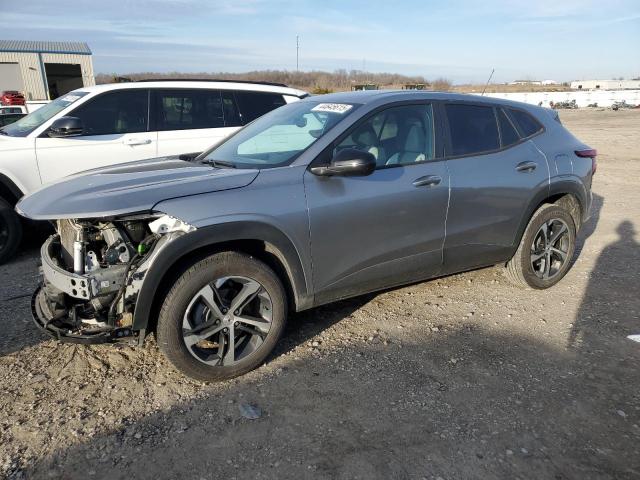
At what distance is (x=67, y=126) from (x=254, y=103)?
2.49m

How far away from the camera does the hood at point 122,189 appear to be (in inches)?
109

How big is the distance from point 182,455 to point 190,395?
529 mm

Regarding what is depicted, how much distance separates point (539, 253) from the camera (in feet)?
15.2

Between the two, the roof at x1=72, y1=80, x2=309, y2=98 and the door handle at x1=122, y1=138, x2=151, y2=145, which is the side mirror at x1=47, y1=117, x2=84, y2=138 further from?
the roof at x1=72, y1=80, x2=309, y2=98

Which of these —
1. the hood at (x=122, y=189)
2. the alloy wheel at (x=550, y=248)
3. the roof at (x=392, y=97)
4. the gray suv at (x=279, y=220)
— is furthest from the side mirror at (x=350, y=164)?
the alloy wheel at (x=550, y=248)

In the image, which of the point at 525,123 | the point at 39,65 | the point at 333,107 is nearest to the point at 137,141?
the point at 333,107

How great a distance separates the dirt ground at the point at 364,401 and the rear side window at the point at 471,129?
140 cm

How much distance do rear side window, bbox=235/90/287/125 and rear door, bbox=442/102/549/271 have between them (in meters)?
3.46

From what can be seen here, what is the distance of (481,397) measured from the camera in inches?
120

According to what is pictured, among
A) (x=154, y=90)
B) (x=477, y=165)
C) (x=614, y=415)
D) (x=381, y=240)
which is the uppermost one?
(x=154, y=90)

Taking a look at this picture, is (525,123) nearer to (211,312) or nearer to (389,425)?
(389,425)

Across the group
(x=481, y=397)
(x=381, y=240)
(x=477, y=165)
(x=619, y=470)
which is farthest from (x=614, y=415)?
(x=477, y=165)

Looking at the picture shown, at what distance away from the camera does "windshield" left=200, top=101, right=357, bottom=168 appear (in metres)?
3.43

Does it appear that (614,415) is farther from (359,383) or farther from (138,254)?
(138,254)
